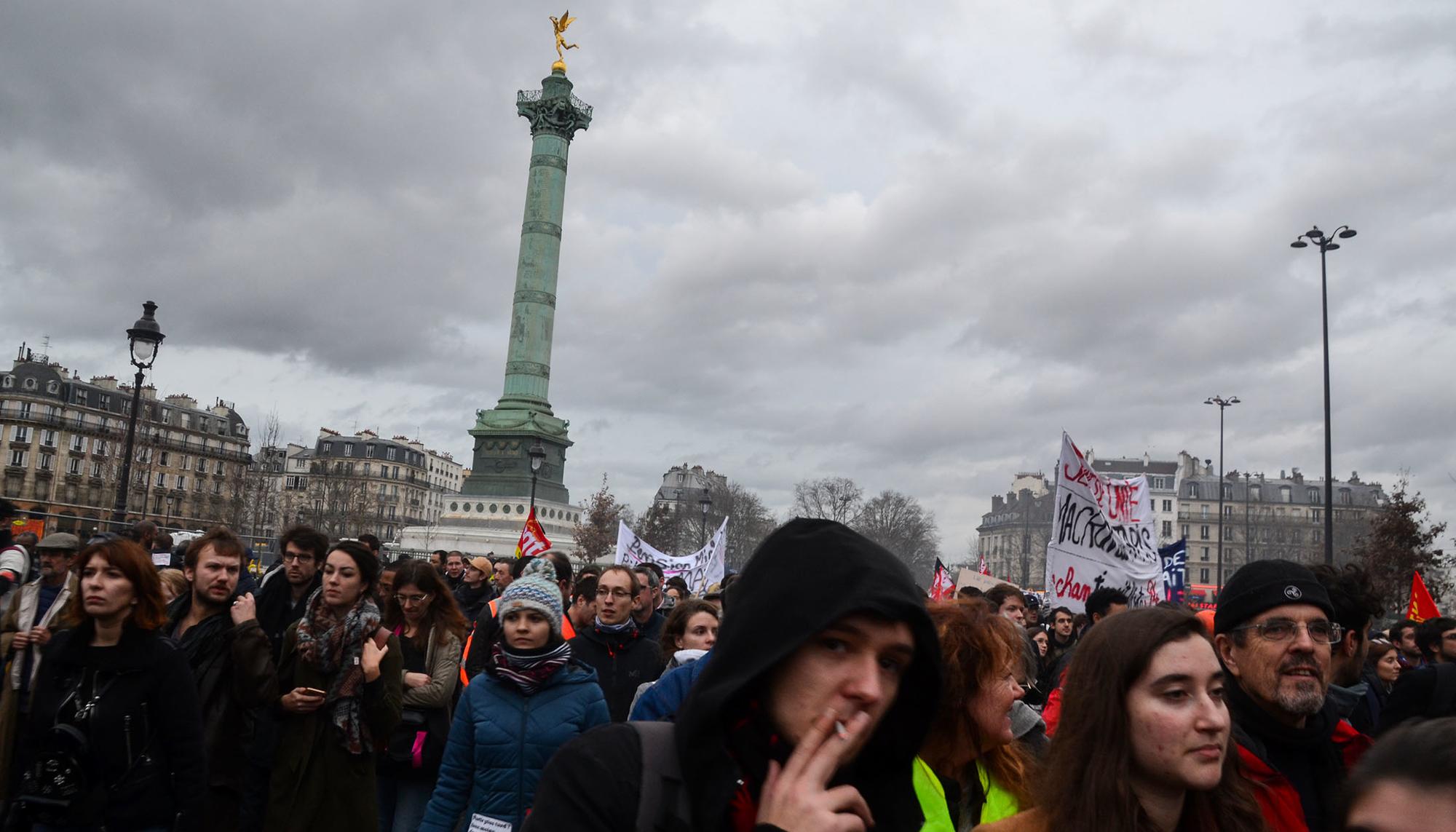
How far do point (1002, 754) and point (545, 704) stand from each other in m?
1.99

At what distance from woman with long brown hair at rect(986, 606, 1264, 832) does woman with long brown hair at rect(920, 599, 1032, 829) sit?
0.69 metres

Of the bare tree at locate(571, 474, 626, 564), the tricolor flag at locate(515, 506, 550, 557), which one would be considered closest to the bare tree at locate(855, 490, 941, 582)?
the bare tree at locate(571, 474, 626, 564)

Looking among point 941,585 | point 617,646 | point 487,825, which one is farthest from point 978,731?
point 941,585

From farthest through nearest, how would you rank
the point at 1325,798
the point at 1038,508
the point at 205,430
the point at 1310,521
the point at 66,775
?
the point at 1038,508
the point at 1310,521
the point at 205,430
the point at 66,775
the point at 1325,798

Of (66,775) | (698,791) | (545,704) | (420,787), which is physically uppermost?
(698,791)

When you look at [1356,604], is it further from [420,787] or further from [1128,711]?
[420,787]

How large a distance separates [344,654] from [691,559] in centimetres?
1328

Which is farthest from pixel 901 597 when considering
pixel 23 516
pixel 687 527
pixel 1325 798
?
pixel 687 527

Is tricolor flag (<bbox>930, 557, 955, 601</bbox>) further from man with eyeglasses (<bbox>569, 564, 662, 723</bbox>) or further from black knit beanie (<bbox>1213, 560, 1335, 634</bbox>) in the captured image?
black knit beanie (<bbox>1213, 560, 1335, 634</bbox>)

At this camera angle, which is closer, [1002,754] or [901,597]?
[901,597]

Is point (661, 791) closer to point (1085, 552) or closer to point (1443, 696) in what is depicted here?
point (1443, 696)

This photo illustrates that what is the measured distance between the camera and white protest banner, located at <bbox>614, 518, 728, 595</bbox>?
16312 mm

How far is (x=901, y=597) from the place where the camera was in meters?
1.54

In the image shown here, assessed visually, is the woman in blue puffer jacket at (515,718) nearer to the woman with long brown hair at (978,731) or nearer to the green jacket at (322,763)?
the green jacket at (322,763)
